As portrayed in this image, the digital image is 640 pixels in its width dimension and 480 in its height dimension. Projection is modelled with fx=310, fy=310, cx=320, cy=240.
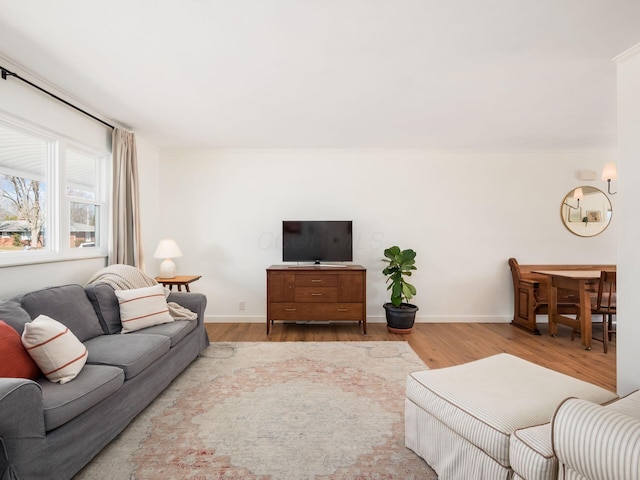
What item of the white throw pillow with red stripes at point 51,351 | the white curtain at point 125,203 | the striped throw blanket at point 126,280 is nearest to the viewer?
the white throw pillow with red stripes at point 51,351

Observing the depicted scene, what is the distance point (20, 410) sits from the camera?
124 centimetres

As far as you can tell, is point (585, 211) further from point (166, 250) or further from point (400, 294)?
point (166, 250)

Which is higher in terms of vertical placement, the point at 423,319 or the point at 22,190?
the point at 22,190

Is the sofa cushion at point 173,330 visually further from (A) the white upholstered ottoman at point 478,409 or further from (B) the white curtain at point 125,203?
(A) the white upholstered ottoman at point 478,409

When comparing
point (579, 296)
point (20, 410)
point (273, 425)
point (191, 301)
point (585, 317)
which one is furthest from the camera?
point (579, 296)

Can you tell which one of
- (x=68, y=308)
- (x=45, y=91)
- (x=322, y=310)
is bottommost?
(x=322, y=310)

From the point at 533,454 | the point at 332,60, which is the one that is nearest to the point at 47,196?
the point at 332,60

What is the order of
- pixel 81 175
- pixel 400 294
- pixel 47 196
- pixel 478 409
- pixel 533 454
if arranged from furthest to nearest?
pixel 400 294 < pixel 81 175 < pixel 47 196 < pixel 478 409 < pixel 533 454

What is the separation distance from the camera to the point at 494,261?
4473 mm

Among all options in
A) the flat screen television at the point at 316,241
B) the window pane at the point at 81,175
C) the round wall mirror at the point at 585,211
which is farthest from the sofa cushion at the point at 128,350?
the round wall mirror at the point at 585,211

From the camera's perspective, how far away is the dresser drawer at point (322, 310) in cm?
388

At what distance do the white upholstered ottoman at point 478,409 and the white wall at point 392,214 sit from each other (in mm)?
2726

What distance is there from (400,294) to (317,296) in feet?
3.48

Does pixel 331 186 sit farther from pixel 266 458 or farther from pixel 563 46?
pixel 266 458
